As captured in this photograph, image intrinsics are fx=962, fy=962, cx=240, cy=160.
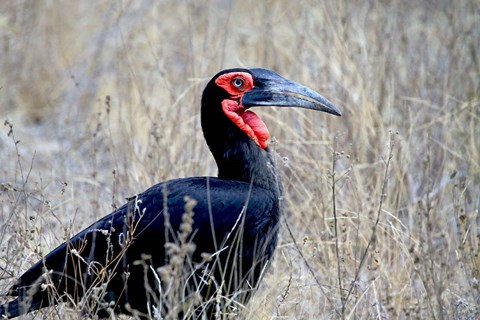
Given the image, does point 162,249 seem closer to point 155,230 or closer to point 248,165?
point 155,230

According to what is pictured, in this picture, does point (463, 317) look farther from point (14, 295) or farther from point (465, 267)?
point (14, 295)

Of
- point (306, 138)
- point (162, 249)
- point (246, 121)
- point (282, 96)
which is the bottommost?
point (162, 249)

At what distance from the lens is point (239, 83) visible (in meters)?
4.57

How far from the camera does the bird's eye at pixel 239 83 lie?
4.56 meters

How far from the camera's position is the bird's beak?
455 cm

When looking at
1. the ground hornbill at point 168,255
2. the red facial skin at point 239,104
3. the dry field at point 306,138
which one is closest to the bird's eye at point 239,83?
the red facial skin at point 239,104

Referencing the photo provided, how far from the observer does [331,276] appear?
484 centimetres

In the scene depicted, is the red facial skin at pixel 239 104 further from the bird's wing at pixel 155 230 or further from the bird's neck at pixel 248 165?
the bird's wing at pixel 155 230

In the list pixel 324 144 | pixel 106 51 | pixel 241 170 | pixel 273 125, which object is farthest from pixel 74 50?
pixel 241 170

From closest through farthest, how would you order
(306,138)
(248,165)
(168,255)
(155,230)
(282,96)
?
(168,255) < (155,230) < (248,165) < (282,96) < (306,138)

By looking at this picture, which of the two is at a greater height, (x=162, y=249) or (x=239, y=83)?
(x=239, y=83)

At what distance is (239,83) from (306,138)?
1.58m

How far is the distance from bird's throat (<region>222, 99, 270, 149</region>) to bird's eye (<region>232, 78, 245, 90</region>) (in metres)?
0.07

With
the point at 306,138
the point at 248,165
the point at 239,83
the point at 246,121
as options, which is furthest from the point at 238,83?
the point at 306,138
